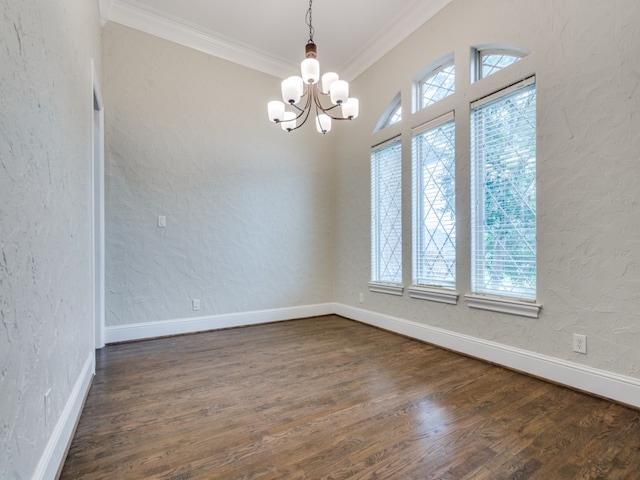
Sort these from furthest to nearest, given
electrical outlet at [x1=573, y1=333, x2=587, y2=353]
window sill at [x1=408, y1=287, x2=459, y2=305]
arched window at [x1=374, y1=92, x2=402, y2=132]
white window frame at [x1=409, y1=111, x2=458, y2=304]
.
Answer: arched window at [x1=374, y1=92, x2=402, y2=132] < white window frame at [x1=409, y1=111, x2=458, y2=304] < window sill at [x1=408, y1=287, x2=459, y2=305] < electrical outlet at [x1=573, y1=333, x2=587, y2=353]

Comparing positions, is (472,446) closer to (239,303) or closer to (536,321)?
(536,321)

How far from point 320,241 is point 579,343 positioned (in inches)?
121

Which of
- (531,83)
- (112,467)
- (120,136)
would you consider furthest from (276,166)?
(112,467)

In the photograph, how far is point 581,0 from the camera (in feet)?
6.92

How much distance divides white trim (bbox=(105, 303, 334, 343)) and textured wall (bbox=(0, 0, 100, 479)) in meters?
1.38

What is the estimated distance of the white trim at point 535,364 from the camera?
1919mm

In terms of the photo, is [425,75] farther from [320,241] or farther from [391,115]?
[320,241]

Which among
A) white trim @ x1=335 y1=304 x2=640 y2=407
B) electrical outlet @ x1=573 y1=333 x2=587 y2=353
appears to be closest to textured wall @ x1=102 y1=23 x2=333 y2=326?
white trim @ x1=335 y1=304 x2=640 y2=407

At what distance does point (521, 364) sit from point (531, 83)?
7.00 ft

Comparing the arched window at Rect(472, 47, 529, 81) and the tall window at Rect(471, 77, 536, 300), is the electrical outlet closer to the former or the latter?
the tall window at Rect(471, 77, 536, 300)

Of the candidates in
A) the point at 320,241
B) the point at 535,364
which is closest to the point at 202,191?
the point at 320,241

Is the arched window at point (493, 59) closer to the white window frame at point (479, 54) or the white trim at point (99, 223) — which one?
the white window frame at point (479, 54)

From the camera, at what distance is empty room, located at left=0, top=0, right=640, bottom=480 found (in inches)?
54.2

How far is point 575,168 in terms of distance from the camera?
2143 mm
